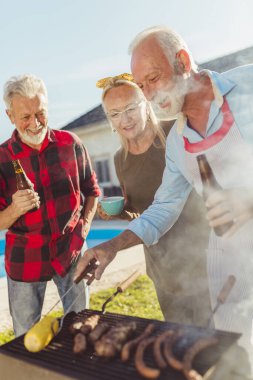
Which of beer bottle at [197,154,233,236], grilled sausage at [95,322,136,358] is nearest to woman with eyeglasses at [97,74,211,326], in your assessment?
beer bottle at [197,154,233,236]

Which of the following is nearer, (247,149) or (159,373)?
(159,373)

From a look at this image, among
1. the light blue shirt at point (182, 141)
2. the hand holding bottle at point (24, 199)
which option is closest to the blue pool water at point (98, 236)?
the hand holding bottle at point (24, 199)

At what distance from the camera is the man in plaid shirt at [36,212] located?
10.8 feet

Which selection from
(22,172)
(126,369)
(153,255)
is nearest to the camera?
(126,369)

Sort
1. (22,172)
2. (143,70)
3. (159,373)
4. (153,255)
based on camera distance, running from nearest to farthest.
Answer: (159,373) < (143,70) < (22,172) < (153,255)

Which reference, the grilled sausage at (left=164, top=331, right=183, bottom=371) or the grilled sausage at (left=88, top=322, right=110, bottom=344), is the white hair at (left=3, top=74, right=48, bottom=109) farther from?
the grilled sausage at (left=164, top=331, right=183, bottom=371)

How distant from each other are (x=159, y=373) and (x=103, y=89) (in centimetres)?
237

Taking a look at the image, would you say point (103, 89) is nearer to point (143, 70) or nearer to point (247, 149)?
point (143, 70)

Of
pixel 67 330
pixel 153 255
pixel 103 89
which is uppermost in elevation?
pixel 103 89

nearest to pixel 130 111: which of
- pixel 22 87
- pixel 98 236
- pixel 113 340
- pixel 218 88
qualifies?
pixel 22 87

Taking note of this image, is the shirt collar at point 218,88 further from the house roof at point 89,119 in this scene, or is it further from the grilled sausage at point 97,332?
the house roof at point 89,119

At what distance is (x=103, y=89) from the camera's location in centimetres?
331

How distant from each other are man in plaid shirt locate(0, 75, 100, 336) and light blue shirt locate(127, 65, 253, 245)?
3.49 feet

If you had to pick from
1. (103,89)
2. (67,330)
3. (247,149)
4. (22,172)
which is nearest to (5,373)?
(67,330)
